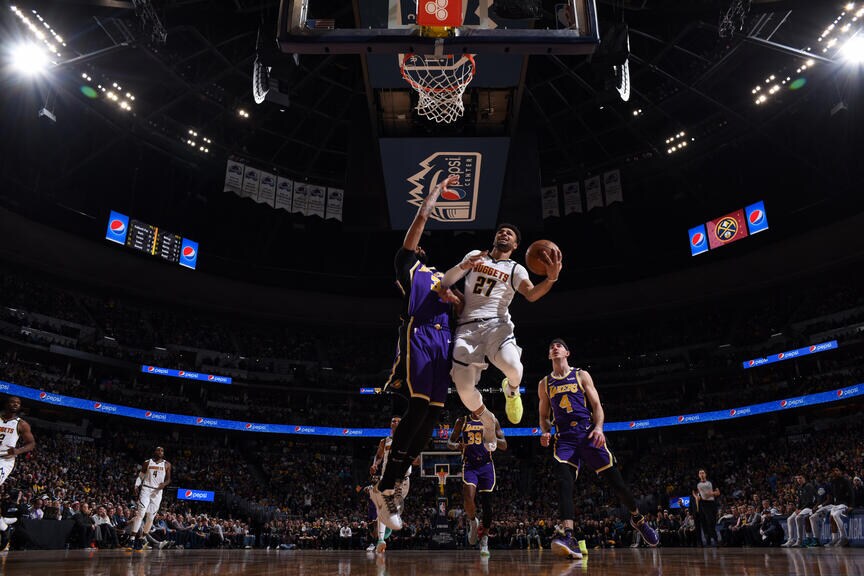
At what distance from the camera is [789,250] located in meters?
30.0

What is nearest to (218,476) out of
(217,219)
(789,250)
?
(217,219)

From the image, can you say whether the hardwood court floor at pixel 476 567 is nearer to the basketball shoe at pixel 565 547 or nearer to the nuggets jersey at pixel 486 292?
the basketball shoe at pixel 565 547

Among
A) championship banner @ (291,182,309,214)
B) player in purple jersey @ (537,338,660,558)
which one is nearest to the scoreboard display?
championship banner @ (291,182,309,214)

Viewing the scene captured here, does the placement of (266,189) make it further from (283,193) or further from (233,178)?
(233,178)

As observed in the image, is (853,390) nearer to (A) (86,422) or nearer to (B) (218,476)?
(B) (218,476)

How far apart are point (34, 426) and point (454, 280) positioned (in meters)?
28.3

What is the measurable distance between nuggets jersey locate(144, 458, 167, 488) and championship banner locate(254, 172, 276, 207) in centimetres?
1453

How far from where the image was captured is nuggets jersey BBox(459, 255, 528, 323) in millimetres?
5734

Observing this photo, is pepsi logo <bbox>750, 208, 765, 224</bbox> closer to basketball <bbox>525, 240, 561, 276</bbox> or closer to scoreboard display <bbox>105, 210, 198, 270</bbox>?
basketball <bbox>525, 240, 561, 276</bbox>

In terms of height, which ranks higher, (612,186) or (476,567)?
(612,186)

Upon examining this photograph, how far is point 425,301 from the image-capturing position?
583cm

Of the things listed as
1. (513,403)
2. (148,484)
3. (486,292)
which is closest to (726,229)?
(148,484)

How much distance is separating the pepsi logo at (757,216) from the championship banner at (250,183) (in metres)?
21.7

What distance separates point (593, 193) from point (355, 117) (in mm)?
13134
